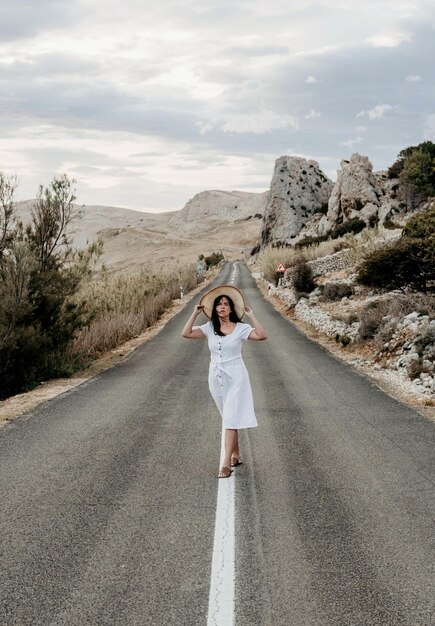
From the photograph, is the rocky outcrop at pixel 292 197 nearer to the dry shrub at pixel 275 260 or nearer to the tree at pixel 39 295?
the dry shrub at pixel 275 260

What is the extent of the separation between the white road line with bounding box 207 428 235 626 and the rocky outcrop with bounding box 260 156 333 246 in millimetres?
72308

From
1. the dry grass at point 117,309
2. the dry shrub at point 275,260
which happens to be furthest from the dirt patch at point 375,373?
the dry shrub at point 275,260

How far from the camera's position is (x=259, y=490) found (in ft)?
19.3

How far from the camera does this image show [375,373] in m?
13.1

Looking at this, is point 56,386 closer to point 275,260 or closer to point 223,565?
point 223,565

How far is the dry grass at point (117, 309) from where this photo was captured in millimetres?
17594

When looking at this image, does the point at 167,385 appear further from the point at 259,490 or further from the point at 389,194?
the point at 389,194

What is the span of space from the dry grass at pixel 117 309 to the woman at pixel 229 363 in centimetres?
1010

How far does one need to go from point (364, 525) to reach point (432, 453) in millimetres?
2516

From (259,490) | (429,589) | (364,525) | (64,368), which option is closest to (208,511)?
(259,490)

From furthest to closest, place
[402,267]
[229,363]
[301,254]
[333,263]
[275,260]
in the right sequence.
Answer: [275,260], [301,254], [333,263], [402,267], [229,363]

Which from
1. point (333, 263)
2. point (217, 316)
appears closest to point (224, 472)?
point (217, 316)

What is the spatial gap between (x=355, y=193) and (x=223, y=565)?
58.2 m

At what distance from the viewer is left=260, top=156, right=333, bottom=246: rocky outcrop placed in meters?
79.5
